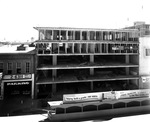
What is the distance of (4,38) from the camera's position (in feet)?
267

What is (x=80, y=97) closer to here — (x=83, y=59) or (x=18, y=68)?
(x=18, y=68)

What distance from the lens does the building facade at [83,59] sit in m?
31.3

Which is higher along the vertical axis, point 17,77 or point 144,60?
point 144,60

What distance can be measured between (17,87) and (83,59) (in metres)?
16.7

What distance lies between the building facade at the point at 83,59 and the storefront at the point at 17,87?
1.73 metres

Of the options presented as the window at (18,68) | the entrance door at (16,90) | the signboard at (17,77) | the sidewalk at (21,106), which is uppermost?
the window at (18,68)

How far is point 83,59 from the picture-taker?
38.8 meters

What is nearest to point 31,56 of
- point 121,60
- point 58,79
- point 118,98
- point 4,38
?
point 58,79

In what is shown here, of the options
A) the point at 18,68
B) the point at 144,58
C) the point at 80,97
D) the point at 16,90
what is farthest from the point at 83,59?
the point at 16,90

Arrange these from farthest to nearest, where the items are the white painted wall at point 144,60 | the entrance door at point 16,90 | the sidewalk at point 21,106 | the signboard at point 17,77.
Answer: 1. the white painted wall at point 144,60
2. the entrance door at point 16,90
3. the signboard at point 17,77
4. the sidewalk at point 21,106

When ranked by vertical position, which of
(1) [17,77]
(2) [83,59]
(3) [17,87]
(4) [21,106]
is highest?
(2) [83,59]

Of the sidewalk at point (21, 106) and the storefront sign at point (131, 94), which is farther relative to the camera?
the storefront sign at point (131, 94)

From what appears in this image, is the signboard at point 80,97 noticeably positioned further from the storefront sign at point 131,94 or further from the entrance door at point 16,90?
the entrance door at point 16,90

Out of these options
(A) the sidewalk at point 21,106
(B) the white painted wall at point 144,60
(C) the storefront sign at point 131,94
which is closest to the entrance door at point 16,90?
(A) the sidewalk at point 21,106
